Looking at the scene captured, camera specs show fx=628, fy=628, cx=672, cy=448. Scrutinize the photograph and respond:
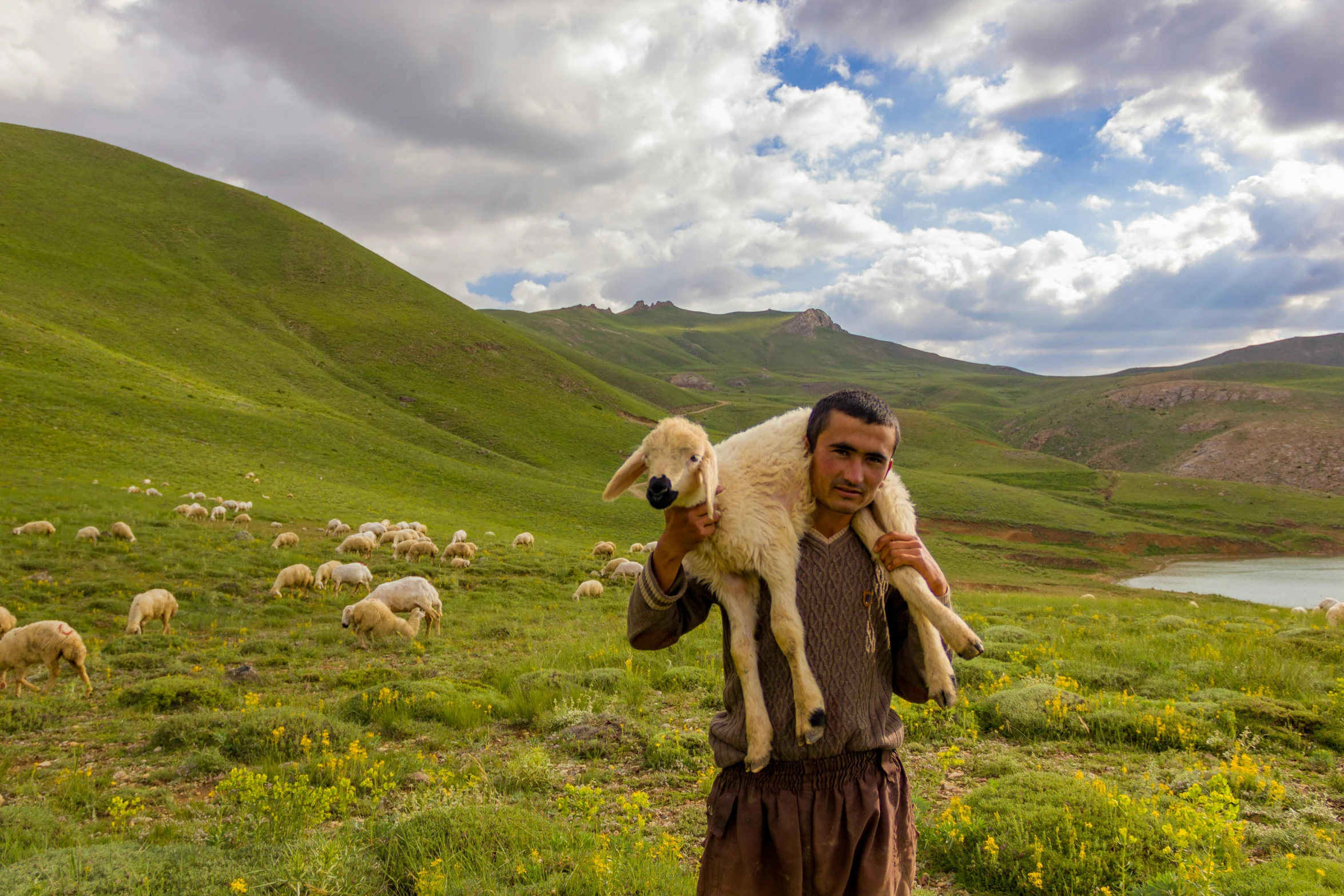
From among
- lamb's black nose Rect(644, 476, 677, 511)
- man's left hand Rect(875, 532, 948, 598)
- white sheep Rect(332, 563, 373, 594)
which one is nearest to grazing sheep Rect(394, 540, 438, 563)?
white sheep Rect(332, 563, 373, 594)

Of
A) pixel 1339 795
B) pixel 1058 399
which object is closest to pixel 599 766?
pixel 1339 795

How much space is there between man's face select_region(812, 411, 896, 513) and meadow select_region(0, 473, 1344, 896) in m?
3.07

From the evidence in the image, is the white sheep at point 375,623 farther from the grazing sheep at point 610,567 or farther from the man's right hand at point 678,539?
the man's right hand at point 678,539

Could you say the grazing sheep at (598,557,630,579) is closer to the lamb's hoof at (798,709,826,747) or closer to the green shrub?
the green shrub

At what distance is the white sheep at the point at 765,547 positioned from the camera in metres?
2.51

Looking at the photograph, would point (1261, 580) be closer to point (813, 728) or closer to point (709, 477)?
point (813, 728)

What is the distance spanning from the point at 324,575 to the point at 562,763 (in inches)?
487

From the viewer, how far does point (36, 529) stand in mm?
16484

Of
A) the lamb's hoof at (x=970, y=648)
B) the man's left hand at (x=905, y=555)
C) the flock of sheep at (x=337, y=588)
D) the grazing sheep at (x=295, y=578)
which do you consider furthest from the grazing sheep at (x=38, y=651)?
the lamb's hoof at (x=970, y=648)

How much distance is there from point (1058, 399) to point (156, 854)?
569 ft

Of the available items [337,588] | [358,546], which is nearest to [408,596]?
[337,588]

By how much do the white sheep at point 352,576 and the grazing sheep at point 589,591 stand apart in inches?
214

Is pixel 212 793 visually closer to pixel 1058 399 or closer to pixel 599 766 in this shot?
pixel 599 766

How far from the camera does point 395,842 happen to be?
4.44 metres
